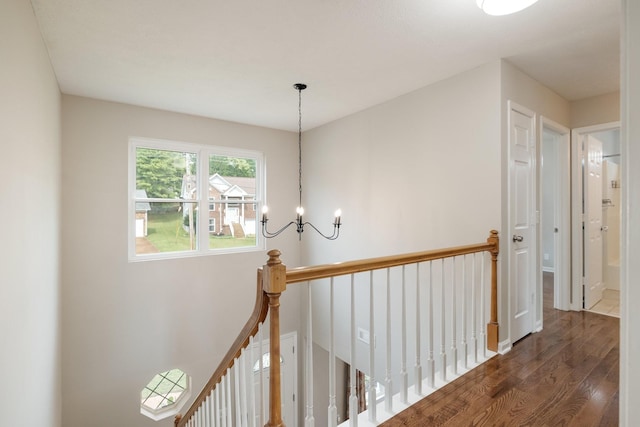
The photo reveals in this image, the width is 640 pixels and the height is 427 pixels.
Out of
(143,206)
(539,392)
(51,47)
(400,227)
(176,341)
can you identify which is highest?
(51,47)

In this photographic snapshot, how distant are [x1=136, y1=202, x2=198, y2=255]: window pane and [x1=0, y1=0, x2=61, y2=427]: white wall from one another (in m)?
1.04

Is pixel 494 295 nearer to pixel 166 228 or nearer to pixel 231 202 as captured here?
pixel 231 202

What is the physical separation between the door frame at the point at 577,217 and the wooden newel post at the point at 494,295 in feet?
5.68

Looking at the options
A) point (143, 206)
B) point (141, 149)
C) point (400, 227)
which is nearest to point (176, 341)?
point (143, 206)

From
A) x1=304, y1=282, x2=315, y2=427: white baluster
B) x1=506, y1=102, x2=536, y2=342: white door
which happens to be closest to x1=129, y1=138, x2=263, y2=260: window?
x1=304, y1=282, x2=315, y2=427: white baluster

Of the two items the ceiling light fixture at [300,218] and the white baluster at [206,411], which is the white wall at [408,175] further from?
the white baluster at [206,411]

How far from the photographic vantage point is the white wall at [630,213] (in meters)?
0.57

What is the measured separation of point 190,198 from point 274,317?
10.4ft

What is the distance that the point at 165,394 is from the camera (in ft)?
13.5

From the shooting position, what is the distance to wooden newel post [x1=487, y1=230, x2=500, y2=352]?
2553 mm

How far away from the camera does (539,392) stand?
6.75ft

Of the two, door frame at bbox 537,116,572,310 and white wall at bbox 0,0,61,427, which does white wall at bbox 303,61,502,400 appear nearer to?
door frame at bbox 537,116,572,310

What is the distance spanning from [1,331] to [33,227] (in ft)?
2.82

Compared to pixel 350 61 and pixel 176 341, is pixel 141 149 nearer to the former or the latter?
pixel 176 341
